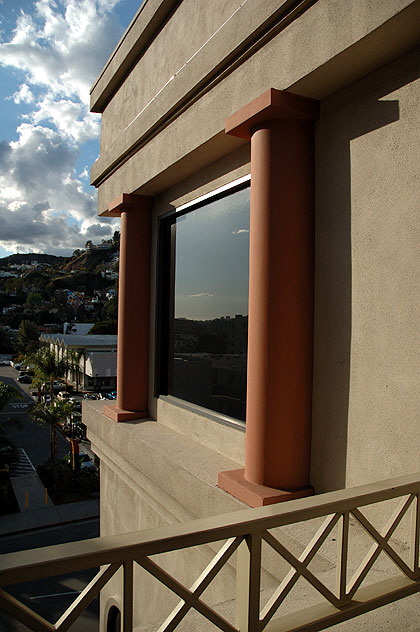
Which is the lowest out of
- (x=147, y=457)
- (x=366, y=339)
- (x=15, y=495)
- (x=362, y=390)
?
(x=15, y=495)

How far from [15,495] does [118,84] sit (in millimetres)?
26273

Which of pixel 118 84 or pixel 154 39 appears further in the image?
pixel 118 84

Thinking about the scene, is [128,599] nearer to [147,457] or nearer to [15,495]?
[147,457]

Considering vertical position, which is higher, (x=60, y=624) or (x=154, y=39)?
(x=154, y=39)


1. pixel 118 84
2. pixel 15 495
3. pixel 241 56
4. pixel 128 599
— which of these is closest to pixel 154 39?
pixel 118 84

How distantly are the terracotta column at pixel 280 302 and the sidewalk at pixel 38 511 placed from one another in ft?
77.4

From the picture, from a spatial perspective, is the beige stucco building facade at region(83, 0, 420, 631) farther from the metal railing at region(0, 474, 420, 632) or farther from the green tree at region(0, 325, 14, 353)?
the green tree at region(0, 325, 14, 353)

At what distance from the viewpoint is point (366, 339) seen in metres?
4.06

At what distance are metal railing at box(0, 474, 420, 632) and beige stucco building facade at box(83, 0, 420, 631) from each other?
315 mm

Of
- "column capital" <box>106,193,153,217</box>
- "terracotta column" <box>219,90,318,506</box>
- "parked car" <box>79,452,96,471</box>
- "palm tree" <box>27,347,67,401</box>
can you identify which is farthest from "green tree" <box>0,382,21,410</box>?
"terracotta column" <box>219,90,318,506</box>

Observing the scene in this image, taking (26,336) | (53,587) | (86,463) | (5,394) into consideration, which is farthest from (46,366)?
(26,336)

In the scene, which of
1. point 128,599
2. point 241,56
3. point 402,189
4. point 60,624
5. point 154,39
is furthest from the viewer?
point 154,39

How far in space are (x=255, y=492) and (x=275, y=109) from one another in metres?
3.49

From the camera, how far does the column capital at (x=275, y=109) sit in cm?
439
